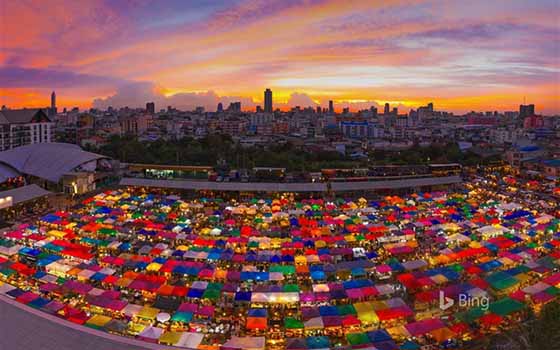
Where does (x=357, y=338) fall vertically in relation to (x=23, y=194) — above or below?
below

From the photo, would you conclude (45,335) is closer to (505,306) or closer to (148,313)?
(148,313)

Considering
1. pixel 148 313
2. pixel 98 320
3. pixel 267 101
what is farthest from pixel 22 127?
pixel 267 101

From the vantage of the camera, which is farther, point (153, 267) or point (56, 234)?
point (56, 234)

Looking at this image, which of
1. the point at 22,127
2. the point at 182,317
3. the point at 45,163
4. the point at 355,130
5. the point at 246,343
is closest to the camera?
the point at 246,343

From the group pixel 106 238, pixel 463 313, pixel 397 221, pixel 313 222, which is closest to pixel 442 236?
pixel 397 221

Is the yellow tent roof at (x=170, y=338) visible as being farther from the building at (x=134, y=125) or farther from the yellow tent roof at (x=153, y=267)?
the building at (x=134, y=125)

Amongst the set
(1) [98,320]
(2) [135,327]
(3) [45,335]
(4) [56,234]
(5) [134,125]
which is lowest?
(2) [135,327]
